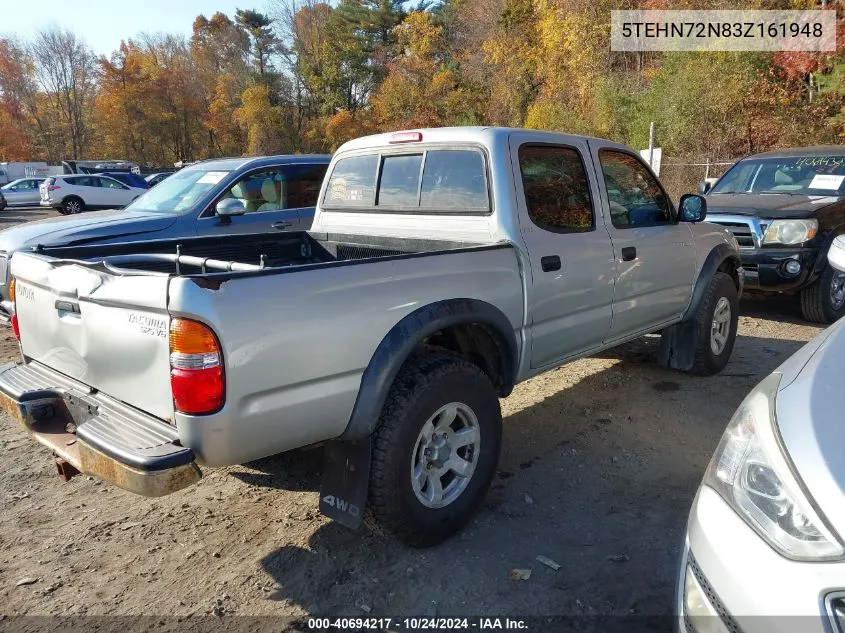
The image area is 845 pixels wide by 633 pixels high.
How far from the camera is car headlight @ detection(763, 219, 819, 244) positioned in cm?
662

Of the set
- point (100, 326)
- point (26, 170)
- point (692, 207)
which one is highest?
point (26, 170)

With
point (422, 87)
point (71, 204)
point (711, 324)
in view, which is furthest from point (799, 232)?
point (422, 87)

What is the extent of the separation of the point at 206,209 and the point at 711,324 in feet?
17.0

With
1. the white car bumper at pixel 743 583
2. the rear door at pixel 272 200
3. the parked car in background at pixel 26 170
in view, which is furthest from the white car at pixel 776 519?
the parked car in background at pixel 26 170

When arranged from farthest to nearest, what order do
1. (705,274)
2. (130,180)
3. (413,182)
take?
1. (130,180)
2. (705,274)
3. (413,182)

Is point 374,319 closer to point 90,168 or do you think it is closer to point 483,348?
point 483,348

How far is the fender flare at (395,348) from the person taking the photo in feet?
8.48

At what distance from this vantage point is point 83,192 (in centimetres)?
2308

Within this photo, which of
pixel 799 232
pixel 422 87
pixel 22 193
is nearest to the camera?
pixel 799 232

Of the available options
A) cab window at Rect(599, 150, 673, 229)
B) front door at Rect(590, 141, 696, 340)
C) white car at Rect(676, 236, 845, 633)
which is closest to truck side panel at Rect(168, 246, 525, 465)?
white car at Rect(676, 236, 845, 633)

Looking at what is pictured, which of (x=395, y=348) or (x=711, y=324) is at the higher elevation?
(x=395, y=348)

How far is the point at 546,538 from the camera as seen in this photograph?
10.0 ft

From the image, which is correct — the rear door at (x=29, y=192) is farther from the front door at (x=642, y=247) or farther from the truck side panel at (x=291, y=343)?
the truck side panel at (x=291, y=343)

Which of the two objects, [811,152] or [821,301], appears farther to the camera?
[811,152]
